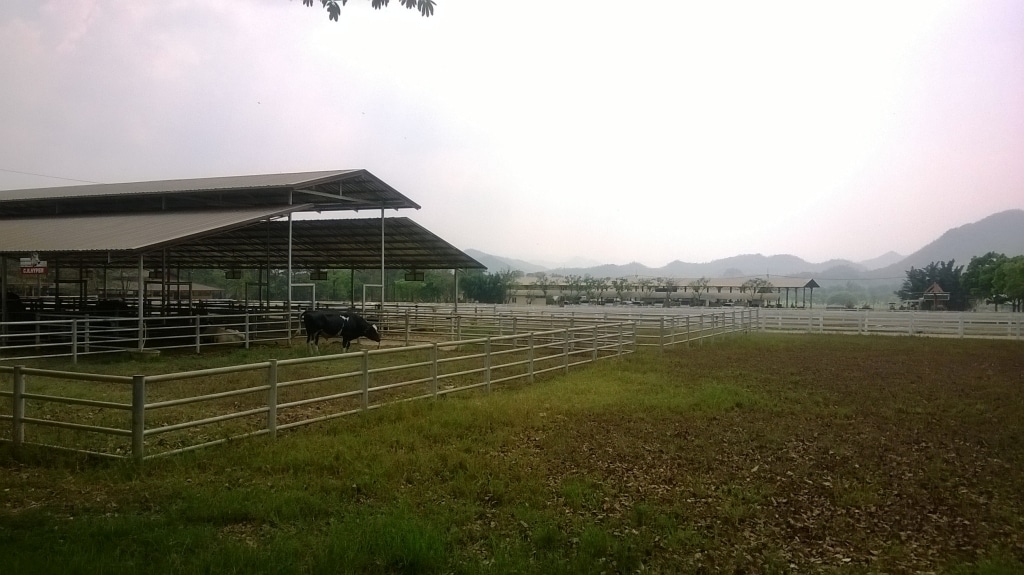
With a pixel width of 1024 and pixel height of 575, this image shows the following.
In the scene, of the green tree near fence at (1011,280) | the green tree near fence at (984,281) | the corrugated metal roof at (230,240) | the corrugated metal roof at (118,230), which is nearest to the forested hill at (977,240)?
the green tree near fence at (984,281)

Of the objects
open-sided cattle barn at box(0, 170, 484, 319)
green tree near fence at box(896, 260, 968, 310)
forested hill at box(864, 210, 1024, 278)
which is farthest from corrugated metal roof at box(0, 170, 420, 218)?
forested hill at box(864, 210, 1024, 278)

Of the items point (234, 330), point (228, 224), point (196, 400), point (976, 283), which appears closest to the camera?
point (196, 400)

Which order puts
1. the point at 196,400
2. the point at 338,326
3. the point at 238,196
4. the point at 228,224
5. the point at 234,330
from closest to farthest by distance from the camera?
1. the point at 196,400
2. the point at 228,224
3. the point at 338,326
4. the point at 234,330
5. the point at 238,196

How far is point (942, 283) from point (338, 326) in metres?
66.6

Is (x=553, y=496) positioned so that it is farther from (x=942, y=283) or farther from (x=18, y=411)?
(x=942, y=283)

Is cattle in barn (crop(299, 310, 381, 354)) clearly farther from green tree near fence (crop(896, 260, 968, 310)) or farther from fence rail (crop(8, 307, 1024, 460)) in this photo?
green tree near fence (crop(896, 260, 968, 310))

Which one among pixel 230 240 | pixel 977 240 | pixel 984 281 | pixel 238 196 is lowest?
pixel 984 281

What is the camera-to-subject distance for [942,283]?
65938 mm

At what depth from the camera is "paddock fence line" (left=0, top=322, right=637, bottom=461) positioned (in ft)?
21.5

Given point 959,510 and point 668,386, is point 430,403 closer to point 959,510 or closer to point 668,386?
point 668,386

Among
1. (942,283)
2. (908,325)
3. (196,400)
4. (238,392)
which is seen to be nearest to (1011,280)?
(942,283)

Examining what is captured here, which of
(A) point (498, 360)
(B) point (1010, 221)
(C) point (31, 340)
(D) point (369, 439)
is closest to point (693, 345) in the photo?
(A) point (498, 360)

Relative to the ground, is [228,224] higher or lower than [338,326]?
Result: higher

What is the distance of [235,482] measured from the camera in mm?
5848
